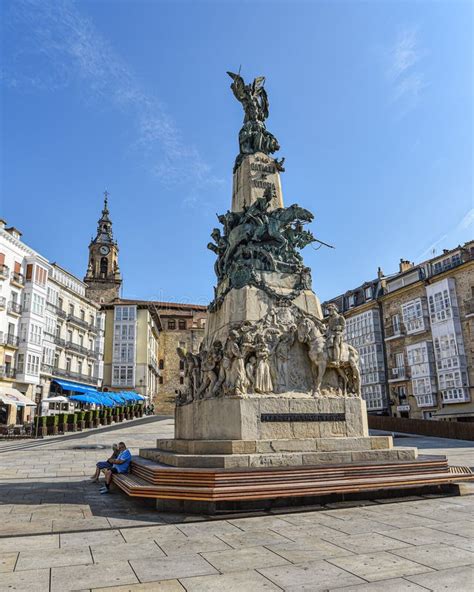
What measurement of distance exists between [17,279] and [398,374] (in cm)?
3546

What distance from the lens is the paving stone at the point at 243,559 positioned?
193 inches

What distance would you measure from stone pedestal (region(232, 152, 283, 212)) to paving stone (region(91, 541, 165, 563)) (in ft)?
30.3

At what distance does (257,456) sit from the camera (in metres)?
8.47

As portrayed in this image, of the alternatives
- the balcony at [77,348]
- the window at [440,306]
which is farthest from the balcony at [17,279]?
the window at [440,306]

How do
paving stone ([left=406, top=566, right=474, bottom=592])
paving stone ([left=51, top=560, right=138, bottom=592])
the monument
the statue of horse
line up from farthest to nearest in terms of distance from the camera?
the statue of horse
the monument
paving stone ([left=51, top=560, right=138, bottom=592])
paving stone ([left=406, top=566, right=474, bottom=592])

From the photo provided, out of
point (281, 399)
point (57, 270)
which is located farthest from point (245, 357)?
point (57, 270)

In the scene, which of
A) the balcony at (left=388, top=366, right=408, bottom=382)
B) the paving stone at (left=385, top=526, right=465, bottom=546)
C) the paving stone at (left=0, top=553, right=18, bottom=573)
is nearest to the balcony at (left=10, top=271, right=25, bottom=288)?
the balcony at (left=388, top=366, right=408, bottom=382)

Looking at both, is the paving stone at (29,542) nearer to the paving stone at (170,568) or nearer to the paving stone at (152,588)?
the paving stone at (170,568)

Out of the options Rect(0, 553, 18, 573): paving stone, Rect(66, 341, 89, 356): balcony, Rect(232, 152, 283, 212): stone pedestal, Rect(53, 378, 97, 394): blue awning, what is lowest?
Rect(0, 553, 18, 573): paving stone

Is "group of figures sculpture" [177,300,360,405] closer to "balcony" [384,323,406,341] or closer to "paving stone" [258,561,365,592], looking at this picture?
"paving stone" [258,561,365,592]

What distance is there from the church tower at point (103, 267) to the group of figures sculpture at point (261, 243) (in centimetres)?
6171

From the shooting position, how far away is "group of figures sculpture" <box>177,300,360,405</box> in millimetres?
10070

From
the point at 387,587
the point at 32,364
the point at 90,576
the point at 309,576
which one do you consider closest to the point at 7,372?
the point at 32,364

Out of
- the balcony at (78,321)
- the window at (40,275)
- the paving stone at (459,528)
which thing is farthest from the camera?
the balcony at (78,321)
